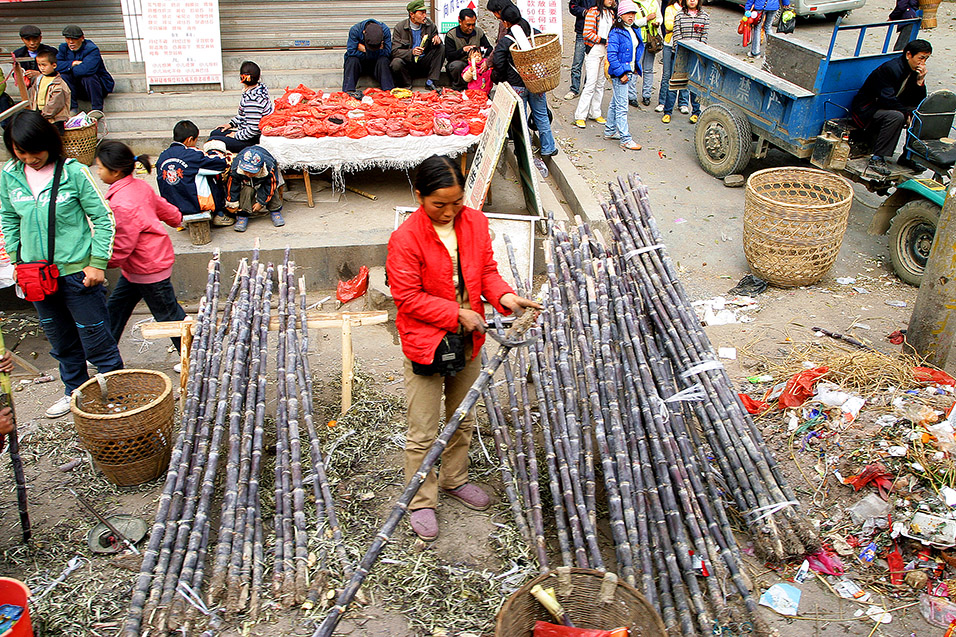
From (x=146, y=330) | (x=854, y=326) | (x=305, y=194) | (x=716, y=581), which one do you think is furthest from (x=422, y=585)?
(x=305, y=194)

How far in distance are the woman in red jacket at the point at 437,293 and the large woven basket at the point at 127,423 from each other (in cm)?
144

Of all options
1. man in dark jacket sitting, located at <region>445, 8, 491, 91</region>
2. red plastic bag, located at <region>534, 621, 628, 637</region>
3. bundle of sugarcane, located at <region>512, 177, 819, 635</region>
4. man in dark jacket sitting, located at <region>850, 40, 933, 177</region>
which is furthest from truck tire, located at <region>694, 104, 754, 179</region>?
red plastic bag, located at <region>534, 621, 628, 637</region>

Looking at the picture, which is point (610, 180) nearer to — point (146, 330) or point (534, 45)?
point (534, 45)

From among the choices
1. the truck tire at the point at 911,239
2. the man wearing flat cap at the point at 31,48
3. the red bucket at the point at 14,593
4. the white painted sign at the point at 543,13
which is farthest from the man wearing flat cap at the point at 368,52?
the red bucket at the point at 14,593

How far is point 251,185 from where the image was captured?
6664 mm

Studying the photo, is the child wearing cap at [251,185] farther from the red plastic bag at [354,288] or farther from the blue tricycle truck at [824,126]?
the blue tricycle truck at [824,126]

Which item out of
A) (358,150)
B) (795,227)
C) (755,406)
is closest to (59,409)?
(358,150)

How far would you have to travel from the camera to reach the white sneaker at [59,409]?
4633 millimetres

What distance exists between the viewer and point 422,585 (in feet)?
10.8

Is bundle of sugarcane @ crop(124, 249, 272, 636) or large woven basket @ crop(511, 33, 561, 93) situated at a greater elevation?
large woven basket @ crop(511, 33, 561, 93)

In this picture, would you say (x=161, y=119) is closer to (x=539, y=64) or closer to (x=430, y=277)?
(x=539, y=64)

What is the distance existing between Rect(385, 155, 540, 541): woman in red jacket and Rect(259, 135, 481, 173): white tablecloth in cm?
384

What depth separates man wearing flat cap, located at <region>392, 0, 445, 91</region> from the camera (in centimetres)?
891

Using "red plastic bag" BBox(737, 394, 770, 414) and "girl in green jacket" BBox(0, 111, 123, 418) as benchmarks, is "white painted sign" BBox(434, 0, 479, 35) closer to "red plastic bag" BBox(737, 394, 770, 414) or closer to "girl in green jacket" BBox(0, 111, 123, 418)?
"girl in green jacket" BBox(0, 111, 123, 418)
